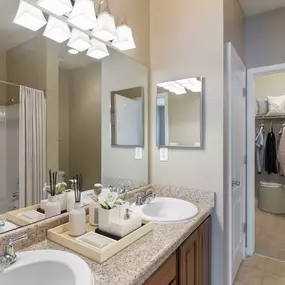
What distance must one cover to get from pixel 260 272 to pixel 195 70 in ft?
6.78

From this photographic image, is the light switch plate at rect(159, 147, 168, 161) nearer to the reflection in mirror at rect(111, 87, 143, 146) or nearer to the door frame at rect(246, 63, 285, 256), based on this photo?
the reflection in mirror at rect(111, 87, 143, 146)

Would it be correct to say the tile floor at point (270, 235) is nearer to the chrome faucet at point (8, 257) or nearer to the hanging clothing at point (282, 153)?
the hanging clothing at point (282, 153)

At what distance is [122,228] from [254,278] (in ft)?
5.83

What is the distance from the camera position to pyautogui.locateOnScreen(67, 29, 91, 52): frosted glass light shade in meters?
1.42

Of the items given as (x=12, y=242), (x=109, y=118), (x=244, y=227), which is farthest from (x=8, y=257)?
(x=244, y=227)

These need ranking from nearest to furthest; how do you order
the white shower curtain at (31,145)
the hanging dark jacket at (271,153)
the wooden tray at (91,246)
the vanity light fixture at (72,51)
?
the wooden tray at (91,246)
the white shower curtain at (31,145)
the vanity light fixture at (72,51)
the hanging dark jacket at (271,153)

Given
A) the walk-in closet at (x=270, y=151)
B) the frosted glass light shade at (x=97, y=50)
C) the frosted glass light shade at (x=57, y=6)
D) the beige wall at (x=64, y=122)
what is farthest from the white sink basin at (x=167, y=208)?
the walk-in closet at (x=270, y=151)

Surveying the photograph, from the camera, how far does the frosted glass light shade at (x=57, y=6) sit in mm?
1219

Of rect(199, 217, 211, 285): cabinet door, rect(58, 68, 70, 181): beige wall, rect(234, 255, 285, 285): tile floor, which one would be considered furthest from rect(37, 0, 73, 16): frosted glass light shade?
rect(234, 255, 285, 285): tile floor

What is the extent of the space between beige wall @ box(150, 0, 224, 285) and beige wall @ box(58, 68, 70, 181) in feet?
2.92

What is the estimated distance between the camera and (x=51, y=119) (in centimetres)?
132

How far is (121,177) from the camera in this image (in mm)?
1890

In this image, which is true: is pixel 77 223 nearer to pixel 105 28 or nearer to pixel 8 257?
pixel 8 257

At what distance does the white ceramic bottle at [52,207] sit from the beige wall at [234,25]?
66.9 inches
